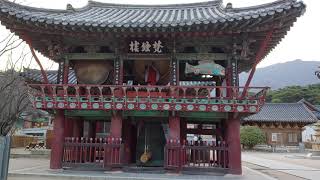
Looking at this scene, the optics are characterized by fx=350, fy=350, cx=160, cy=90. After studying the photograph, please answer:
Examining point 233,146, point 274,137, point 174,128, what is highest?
point 174,128

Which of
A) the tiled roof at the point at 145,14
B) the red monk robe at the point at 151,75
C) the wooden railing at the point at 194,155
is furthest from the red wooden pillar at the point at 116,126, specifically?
the tiled roof at the point at 145,14

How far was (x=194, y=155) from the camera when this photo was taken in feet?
44.3

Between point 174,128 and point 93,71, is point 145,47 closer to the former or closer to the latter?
point 93,71

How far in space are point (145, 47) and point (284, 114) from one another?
47.5m

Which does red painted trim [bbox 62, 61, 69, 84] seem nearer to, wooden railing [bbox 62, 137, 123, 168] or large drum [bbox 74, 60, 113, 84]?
large drum [bbox 74, 60, 113, 84]

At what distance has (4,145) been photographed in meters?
6.85

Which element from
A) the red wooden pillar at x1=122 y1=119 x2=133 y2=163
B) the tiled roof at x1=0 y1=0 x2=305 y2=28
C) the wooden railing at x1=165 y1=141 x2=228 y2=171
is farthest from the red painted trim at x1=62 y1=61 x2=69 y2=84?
the wooden railing at x1=165 y1=141 x2=228 y2=171

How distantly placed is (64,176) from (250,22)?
8.55 metres

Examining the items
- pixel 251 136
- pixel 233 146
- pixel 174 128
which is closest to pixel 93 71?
pixel 174 128

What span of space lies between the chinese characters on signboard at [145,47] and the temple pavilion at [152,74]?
0.04 metres

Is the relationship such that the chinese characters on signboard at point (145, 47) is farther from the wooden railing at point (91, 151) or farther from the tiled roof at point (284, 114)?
the tiled roof at point (284, 114)

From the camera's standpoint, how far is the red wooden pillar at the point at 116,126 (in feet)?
44.7

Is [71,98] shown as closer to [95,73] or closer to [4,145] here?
[95,73]

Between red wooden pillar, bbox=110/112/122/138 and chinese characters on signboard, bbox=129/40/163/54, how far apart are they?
8.90ft
